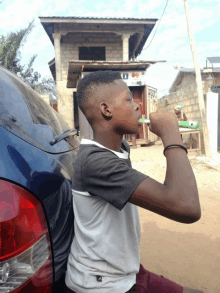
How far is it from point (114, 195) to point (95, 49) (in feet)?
45.1

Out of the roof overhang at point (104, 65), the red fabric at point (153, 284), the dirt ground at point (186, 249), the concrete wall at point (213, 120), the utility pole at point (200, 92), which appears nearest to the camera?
the red fabric at point (153, 284)

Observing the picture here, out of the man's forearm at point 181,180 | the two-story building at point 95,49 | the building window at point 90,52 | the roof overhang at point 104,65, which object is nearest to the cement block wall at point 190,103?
the two-story building at point 95,49

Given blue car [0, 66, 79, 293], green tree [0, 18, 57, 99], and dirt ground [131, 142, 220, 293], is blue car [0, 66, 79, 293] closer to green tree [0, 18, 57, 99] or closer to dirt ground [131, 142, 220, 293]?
dirt ground [131, 142, 220, 293]

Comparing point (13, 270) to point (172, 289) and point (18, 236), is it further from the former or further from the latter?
point (172, 289)

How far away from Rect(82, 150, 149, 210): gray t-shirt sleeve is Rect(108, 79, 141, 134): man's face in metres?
0.19

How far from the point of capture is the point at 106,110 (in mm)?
1062

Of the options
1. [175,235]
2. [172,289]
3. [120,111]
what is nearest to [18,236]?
[120,111]

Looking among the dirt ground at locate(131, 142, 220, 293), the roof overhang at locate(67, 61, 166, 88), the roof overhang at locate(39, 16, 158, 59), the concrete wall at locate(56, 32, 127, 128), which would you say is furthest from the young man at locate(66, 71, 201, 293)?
the roof overhang at locate(39, 16, 158, 59)

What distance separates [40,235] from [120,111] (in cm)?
58

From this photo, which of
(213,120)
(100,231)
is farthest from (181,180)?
(213,120)

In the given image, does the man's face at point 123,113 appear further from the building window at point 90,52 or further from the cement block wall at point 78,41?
the building window at point 90,52

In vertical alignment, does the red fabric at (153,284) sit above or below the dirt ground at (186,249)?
above

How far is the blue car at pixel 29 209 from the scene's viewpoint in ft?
2.30

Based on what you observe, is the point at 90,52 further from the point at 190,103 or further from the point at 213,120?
the point at 213,120
